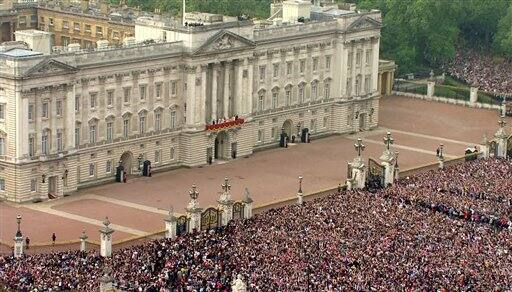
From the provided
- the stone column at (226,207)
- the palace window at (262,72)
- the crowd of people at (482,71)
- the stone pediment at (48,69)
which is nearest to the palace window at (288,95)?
the palace window at (262,72)

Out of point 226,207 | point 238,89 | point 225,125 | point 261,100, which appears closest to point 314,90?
point 261,100

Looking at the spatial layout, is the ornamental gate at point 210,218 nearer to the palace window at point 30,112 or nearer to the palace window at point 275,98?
the palace window at point 30,112

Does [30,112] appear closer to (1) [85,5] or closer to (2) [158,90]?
(2) [158,90]

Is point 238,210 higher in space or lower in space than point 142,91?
lower

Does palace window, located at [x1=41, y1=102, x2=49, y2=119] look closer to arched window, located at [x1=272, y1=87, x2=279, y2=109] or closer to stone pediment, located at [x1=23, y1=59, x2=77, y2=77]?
stone pediment, located at [x1=23, y1=59, x2=77, y2=77]

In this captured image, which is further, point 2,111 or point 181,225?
point 2,111

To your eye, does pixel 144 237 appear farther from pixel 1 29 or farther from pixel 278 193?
pixel 1 29

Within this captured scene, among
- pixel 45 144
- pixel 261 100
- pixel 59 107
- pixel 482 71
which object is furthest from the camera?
pixel 482 71
